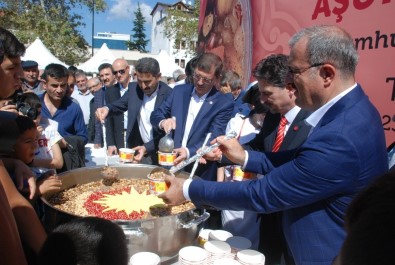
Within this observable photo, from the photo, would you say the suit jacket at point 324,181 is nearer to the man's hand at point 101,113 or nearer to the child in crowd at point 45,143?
the child in crowd at point 45,143

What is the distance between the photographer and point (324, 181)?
1.15 meters

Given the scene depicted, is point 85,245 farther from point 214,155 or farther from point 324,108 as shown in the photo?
point 214,155

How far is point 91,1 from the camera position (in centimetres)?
1644

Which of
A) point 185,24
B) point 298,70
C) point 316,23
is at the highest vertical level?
point 185,24

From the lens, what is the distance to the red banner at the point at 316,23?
2125 millimetres

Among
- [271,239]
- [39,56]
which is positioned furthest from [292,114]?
[39,56]

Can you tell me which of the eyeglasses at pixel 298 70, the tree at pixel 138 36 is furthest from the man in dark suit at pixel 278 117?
the tree at pixel 138 36

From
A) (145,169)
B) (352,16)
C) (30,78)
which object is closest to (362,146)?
(145,169)

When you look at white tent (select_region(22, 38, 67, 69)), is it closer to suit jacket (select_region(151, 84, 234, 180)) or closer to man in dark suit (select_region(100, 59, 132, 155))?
man in dark suit (select_region(100, 59, 132, 155))

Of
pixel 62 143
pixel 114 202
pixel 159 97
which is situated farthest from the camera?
pixel 159 97

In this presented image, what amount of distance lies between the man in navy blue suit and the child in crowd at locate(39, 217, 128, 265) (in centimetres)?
57

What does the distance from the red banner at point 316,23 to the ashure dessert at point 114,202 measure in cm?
156

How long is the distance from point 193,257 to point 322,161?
62 cm

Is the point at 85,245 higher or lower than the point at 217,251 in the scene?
higher
